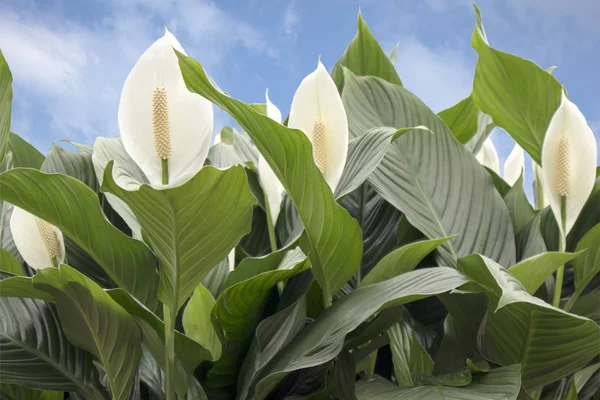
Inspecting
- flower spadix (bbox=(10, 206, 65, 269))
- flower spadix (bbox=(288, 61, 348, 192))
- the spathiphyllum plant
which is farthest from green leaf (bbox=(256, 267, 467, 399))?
flower spadix (bbox=(10, 206, 65, 269))

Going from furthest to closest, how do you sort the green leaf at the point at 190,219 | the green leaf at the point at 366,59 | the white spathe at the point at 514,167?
the white spathe at the point at 514,167 → the green leaf at the point at 366,59 → the green leaf at the point at 190,219

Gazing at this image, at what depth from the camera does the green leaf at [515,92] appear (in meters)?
0.67

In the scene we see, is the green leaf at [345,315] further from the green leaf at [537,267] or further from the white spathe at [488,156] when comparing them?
the white spathe at [488,156]

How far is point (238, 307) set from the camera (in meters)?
0.51

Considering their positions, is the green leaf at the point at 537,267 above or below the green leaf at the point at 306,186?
below

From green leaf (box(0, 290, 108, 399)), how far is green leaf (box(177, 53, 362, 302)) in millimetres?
239

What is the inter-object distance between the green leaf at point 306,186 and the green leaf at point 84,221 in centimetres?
13

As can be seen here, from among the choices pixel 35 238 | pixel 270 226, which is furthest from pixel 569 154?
pixel 35 238

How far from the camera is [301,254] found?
502 mm

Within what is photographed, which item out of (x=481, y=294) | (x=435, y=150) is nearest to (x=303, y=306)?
(x=481, y=294)

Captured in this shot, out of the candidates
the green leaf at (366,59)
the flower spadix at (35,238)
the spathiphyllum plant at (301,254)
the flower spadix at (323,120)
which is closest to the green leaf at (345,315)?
the spathiphyllum plant at (301,254)

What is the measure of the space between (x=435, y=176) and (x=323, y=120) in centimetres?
20

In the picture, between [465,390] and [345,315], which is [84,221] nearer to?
[345,315]

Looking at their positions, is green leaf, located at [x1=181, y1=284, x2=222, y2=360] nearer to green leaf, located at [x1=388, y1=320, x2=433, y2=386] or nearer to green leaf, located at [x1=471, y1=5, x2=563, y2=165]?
green leaf, located at [x1=388, y1=320, x2=433, y2=386]
